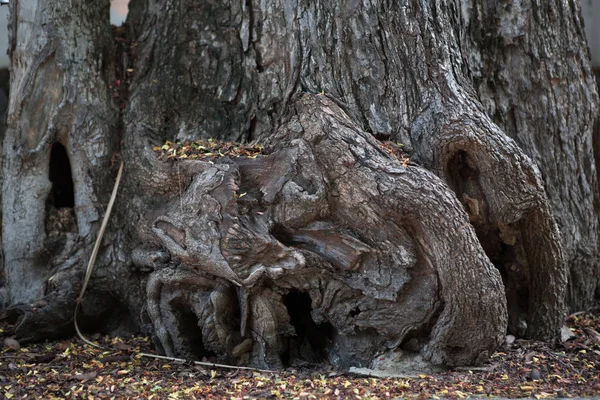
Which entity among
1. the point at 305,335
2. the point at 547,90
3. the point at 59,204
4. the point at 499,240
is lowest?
the point at 305,335

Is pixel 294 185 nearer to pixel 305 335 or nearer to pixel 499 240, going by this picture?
pixel 305 335

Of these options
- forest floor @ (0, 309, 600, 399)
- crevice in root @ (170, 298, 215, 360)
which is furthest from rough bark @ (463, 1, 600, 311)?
crevice in root @ (170, 298, 215, 360)

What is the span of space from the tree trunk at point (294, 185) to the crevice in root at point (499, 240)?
1 centimetres

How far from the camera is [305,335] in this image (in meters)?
3.97

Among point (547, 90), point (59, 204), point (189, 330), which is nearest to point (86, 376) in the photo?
point (189, 330)

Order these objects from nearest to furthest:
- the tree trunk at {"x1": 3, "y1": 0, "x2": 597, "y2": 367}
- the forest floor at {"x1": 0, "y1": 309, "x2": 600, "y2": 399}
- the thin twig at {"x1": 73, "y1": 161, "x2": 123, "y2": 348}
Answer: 1. the forest floor at {"x1": 0, "y1": 309, "x2": 600, "y2": 399}
2. the tree trunk at {"x1": 3, "y1": 0, "x2": 597, "y2": 367}
3. the thin twig at {"x1": 73, "y1": 161, "x2": 123, "y2": 348}

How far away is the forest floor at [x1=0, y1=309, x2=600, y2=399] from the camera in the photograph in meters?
3.21

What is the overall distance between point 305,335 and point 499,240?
1.14m

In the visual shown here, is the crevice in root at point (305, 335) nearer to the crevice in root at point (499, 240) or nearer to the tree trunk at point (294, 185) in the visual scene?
the tree trunk at point (294, 185)

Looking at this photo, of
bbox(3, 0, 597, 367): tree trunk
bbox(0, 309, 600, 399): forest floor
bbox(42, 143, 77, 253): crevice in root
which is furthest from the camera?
bbox(42, 143, 77, 253): crevice in root

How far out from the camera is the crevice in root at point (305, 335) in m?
3.85

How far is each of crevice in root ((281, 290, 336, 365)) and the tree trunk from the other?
0.04ft

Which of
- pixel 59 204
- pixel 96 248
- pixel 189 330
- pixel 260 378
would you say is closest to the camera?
pixel 260 378

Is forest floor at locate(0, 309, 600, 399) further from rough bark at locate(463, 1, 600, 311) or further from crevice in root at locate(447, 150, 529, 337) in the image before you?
rough bark at locate(463, 1, 600, 311)
